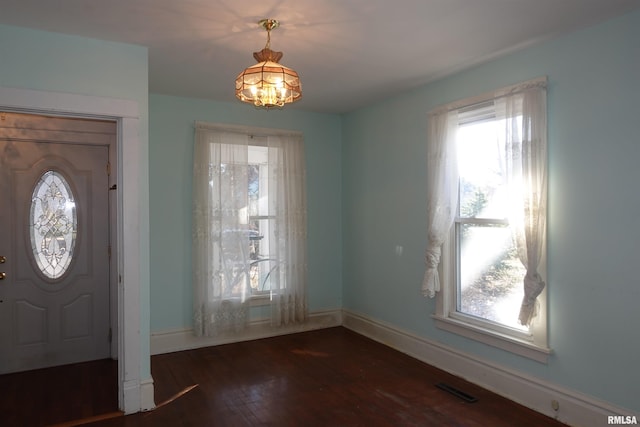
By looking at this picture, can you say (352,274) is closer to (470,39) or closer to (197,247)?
(197,247)

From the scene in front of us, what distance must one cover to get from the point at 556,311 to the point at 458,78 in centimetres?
214

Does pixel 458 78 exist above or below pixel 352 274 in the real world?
above

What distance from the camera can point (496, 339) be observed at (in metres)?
3.48

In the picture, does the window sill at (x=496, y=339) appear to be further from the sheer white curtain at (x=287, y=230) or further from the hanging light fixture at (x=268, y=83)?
the hanging light fixture at (x=268, y=83)

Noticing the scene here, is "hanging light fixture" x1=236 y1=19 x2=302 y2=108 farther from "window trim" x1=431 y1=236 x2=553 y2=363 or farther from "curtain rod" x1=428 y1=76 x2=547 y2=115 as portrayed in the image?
"window trim" x1=431 y1=236 x2=553 y2=363

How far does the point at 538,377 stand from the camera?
317 centimetres

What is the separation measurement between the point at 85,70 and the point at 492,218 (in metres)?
3.35

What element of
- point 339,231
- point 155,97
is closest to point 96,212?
point 155,97

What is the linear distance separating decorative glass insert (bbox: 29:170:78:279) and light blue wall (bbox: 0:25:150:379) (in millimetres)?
1553

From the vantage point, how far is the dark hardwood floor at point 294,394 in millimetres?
3057

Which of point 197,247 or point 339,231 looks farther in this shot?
point 339,231

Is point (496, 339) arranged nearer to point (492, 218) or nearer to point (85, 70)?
point (492, 218)

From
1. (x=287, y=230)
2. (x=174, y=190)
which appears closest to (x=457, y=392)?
(x=287, y=230)

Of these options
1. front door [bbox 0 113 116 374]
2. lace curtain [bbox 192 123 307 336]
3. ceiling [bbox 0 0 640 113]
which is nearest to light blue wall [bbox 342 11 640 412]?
ceiling [bbox 0 0 640 113]
